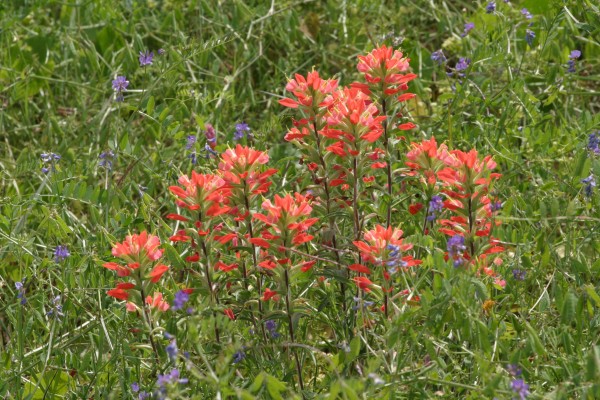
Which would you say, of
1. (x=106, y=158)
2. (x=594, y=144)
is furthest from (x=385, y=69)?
(x=106, y=158)

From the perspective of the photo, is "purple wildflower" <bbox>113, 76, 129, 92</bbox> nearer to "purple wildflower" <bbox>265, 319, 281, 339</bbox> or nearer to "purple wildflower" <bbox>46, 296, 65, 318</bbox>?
"purple wildflower" <bbox>46, 296, 65, 318</bbox>

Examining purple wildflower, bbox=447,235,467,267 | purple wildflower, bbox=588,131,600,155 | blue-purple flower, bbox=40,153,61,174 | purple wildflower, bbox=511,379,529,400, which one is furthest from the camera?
blue-purple flower, bbox=40,153,61,174

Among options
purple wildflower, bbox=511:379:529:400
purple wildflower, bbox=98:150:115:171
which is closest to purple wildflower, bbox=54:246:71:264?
purple wildflower, bbox=98:150:115:171

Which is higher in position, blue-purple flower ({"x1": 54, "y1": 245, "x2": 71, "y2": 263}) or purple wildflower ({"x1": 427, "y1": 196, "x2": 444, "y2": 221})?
purple wildflower ({"x1": 427, "y1": 196, "x2": 444, "y2": 221})

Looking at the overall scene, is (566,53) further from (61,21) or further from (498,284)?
(61,21)

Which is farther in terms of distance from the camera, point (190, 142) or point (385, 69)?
point (190, 142)

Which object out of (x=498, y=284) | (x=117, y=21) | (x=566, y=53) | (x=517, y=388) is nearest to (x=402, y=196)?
→ (x=498, y=284)

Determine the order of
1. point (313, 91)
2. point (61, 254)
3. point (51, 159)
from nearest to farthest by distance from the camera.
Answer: point (313, 91) → point (61, 254) → point (51, 159)

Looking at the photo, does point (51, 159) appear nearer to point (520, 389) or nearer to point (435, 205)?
point (435, 205)

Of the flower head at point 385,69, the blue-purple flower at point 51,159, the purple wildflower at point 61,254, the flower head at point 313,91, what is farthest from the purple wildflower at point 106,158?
the flower head at point 385,69

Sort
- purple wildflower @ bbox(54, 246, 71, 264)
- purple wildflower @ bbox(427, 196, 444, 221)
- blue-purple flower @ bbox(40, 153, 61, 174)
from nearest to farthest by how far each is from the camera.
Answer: purple wildflower @ bbox(427, 196, 444, 221), purple wildflower @ bbox(54, 246, 71, 264), blue-purple flower @ bbox(40, 153, 61, 174)

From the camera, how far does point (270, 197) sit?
122 inches

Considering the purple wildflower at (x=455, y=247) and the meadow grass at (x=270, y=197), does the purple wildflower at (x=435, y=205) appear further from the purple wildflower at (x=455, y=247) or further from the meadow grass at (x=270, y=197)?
the purple wildflower at (x=455, y=247)

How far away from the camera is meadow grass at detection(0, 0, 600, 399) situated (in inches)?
87.0
